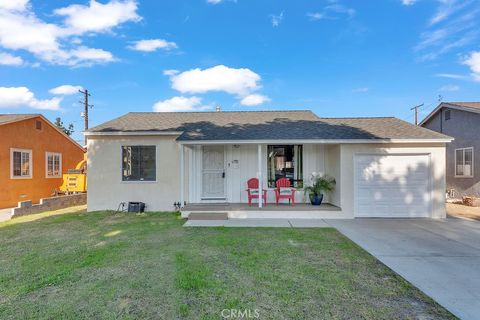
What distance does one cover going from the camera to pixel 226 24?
14352 mm

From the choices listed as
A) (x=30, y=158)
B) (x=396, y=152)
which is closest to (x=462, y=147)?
(x=396, y=152)

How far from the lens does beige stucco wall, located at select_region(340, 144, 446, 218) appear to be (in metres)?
8.52

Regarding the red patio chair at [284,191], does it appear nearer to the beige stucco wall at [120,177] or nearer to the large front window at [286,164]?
the large front window at [286,164]

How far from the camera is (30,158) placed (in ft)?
43.0

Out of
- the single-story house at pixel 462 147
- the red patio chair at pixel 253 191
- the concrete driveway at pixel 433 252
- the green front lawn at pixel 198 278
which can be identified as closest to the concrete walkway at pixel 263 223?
the concrete driveway at pixel 433 252

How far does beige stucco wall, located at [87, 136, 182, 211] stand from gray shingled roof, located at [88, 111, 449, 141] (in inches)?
18.7

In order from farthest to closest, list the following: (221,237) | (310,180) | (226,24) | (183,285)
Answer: (226,24), (310,180), (221,237), (183,285)

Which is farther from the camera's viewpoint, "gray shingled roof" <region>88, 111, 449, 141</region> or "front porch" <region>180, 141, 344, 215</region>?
"front porch" <region>180, 141, 344, 215</region>

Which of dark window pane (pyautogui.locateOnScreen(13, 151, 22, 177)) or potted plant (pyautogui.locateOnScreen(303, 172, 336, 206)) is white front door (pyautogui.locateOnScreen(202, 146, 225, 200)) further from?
dark window pane (pyautogui.locateOnScreen(13, 151, 22, 177))

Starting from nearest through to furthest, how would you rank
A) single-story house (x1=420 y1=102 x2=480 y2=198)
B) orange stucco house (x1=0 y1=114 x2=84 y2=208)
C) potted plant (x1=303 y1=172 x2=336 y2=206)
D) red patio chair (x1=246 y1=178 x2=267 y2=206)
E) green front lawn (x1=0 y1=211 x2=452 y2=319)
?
green front lawn (x1=0 y1=211 x2=452 y2=319), potted plant (x1=303 y1=172 x2=336 y2=206), red patio chair (x1=246 y1=178 x2=267 y2=206), orange stucco house (x1=0 y1=114 x2=84 y2=208), single-story house (x1=420 y1=102 x2=480 y2=198)

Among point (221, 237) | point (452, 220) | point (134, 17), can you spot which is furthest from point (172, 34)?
point (452, 220)

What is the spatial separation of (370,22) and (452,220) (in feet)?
31.2

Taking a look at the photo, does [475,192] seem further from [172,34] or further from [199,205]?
[172,34]

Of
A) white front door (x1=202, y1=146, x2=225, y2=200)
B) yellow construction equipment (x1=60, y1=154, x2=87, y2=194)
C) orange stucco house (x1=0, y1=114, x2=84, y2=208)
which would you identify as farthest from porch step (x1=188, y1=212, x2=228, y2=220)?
orange stucco house (x1=0, y1=114, x2=84, y2=208)
